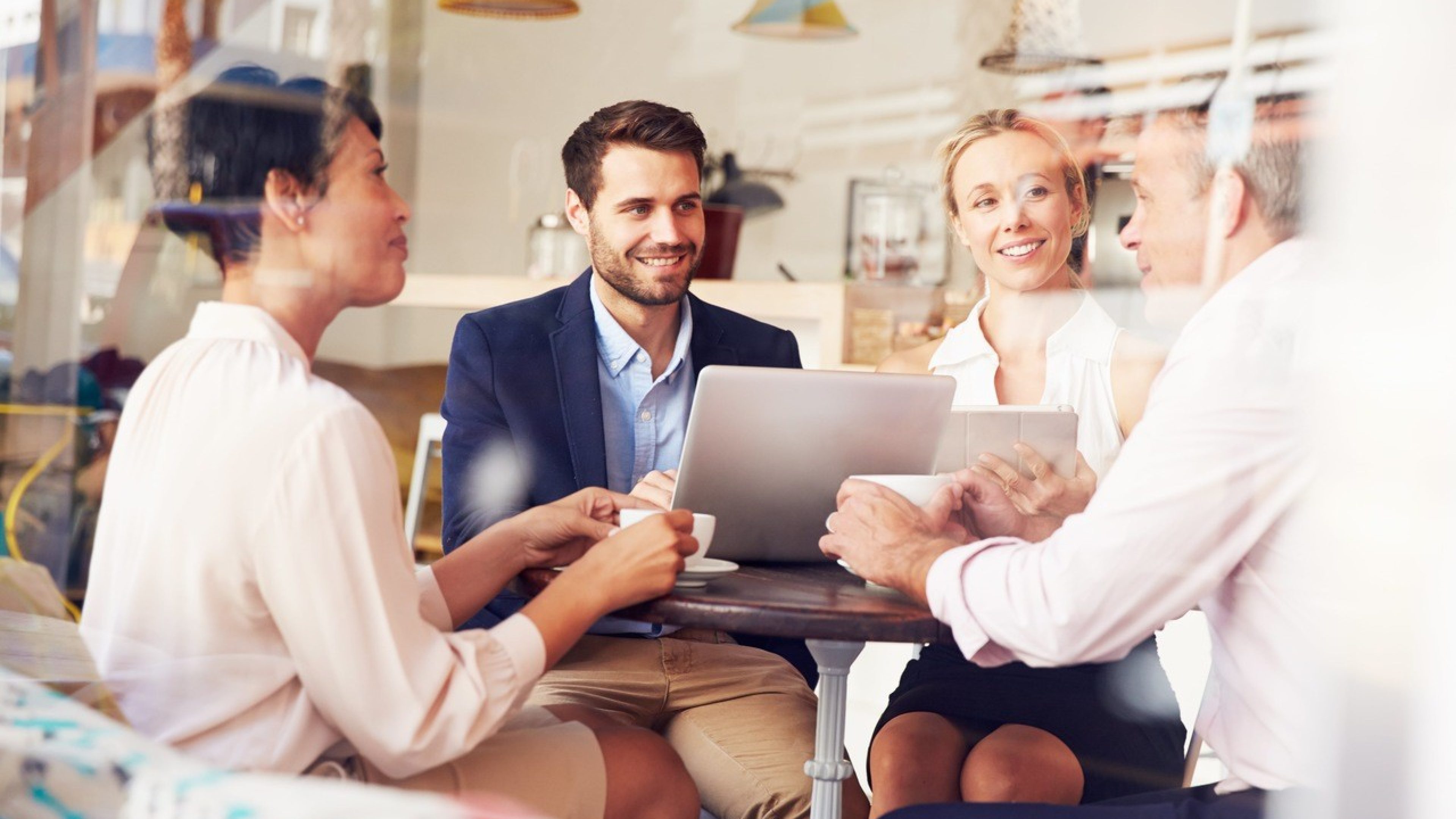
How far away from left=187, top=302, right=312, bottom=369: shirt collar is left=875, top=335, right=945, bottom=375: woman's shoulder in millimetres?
1293

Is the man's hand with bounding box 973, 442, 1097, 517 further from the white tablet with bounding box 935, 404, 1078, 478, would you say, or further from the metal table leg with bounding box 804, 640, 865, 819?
the metal table leg with bounding box 804, 640, 865, 819

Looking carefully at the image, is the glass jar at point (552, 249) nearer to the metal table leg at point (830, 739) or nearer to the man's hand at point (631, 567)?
the metal table leg at point (830, 739)

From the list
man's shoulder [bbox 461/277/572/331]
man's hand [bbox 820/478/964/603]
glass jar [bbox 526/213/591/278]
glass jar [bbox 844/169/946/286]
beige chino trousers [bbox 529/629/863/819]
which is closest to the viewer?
man's hand [bbox 820/478/964/603]

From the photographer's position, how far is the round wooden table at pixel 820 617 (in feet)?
4.27

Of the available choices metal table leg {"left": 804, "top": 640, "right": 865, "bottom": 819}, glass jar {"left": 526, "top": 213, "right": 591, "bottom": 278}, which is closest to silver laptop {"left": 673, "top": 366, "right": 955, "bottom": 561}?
metal table leg {"left": 804, "top": 640, "right": 865, "bottom": 819}

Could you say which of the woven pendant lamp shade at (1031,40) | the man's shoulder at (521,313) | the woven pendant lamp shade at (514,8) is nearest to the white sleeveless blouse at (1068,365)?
the man's shoulder at (521,313)

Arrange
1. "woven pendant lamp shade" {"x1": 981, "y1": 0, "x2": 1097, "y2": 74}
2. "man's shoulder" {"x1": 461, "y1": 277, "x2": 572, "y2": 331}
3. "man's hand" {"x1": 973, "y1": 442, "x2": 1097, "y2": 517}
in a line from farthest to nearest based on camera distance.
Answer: "woven pendant lamp shade" {"x1": 981, "y1": 0, "x2": 1097, "y2": 74}, "man's shoulder" {"x1": 461, "y1": 277, "x2": 572, "y2": 331}, "man's hand" {"x1": 973, "y1": 442, "x2": 1097, "y2": 517}

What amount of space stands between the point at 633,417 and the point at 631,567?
784 millimetres

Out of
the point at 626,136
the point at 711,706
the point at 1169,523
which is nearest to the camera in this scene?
the point at 1169,523

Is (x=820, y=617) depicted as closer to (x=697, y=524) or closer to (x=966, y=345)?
(x=697, y=524)

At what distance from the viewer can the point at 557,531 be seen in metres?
1.59

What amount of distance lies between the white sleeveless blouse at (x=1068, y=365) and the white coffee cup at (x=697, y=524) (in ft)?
2.59

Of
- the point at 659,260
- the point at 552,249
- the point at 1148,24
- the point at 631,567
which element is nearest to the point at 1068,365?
the point at 659,260

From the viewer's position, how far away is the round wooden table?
1303 mm
